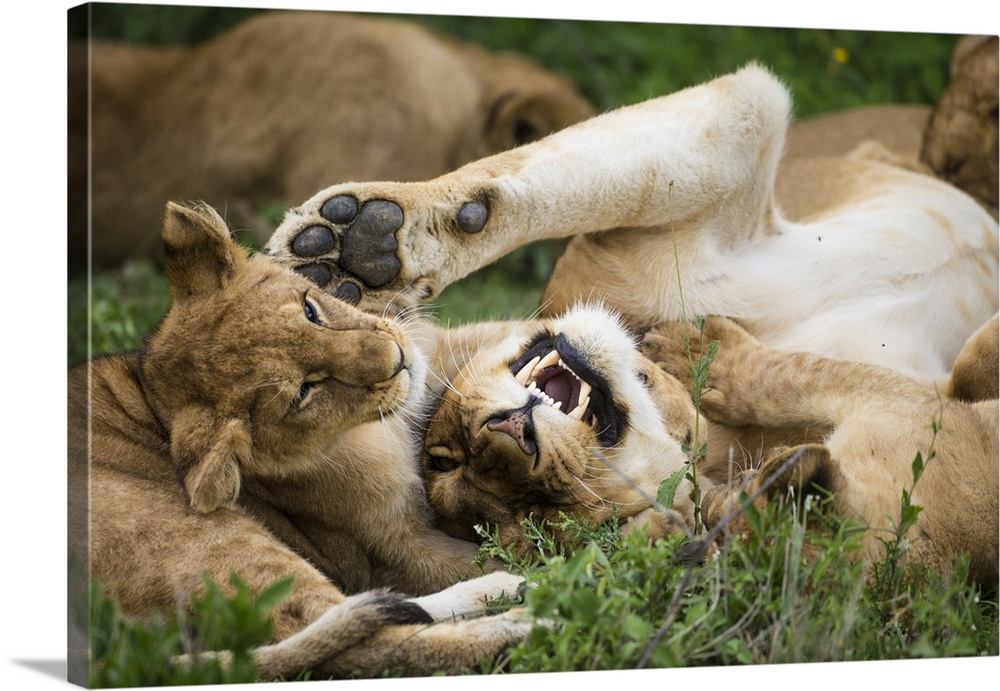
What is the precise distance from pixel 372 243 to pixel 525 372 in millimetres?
520

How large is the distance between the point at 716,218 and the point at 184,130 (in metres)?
3.30

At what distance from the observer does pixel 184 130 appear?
6.22 meters

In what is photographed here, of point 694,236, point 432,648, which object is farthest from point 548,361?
point 432,648

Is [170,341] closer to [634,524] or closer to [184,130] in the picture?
[634,524]

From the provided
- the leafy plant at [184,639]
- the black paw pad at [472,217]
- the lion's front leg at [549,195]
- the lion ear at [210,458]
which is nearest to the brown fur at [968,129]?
the lion's front leg at [549,195]

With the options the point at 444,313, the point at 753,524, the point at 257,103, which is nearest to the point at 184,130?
the point at 257,103

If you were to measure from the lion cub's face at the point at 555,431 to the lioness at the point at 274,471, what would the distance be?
113 mm

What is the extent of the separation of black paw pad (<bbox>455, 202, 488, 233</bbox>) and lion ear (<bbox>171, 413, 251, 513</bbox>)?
2.59 feet

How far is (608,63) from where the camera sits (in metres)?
6.52

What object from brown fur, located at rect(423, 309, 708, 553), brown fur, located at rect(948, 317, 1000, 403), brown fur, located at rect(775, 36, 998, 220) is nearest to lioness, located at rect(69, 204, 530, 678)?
brown fur, located at rect(423, 309, 708, 553)

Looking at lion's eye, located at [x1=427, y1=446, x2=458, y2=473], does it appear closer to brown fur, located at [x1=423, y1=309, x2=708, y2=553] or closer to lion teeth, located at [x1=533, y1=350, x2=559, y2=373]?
brown fur, located at [x1=423, y1=309, x2=708, y2=553]

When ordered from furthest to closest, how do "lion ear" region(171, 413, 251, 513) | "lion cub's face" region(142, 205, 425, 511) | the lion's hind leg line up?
"lion cub's face" region(142, 205, 425, 511), "lion ear" region(171, 413, 251, 513), the lion's hind leg

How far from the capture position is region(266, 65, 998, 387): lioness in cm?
331

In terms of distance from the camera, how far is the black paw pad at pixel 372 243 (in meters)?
3.21
